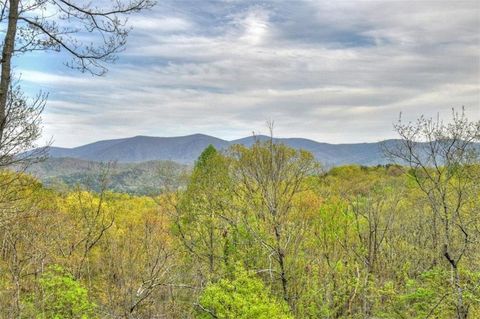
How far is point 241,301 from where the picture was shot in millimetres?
13320

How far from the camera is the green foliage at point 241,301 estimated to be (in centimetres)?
1313

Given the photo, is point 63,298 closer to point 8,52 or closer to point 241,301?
point 241,301

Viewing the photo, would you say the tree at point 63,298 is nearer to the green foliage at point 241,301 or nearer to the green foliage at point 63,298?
the green foliage at point 63,298

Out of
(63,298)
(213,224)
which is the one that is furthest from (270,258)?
(63,298)

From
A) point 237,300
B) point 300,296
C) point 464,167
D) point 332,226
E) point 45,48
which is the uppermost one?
point 45,48

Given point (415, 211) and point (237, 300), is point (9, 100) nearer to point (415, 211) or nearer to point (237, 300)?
point (237, 300)

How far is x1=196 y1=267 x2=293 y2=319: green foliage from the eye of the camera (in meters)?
13.1

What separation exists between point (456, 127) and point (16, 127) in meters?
14.6

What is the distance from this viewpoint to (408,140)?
1609 centimetres

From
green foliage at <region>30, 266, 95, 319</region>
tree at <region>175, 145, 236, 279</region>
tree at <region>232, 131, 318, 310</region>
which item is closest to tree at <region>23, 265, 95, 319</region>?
green foliage at <region>30, 266, 95, 319</region>

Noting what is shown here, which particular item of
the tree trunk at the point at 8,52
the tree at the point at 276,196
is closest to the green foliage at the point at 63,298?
the tree at the point at 276,196

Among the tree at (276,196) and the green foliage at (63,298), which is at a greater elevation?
the tree at (276,196)

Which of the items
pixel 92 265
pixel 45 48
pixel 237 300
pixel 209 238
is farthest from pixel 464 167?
pixel 92 265

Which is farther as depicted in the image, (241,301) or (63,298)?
(63,298)
